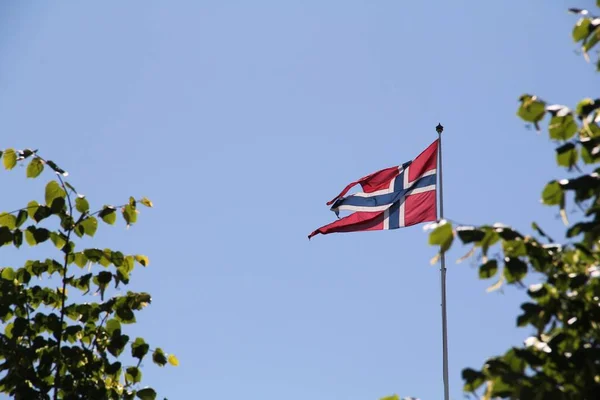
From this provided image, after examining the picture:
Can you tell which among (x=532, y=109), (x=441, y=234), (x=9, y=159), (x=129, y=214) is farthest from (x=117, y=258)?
(x=532, y=109)

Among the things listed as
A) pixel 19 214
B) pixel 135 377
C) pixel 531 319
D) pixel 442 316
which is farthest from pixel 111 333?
pixel 442 316

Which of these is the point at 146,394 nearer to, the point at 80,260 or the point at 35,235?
the point at 80,260

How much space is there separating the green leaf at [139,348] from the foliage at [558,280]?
Result: 87.4 inches

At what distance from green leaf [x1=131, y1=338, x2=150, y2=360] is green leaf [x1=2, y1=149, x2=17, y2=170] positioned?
1319mm

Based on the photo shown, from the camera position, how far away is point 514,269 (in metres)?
4.48

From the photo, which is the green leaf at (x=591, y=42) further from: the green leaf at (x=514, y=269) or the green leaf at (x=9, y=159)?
the green leaf at (x=9, y=159)

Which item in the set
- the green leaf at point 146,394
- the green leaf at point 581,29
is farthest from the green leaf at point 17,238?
the green leaf at point 581,29

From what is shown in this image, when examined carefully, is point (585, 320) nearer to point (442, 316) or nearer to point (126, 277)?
point (126, 277)

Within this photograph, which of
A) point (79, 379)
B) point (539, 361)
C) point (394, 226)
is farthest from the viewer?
point (394, 226)

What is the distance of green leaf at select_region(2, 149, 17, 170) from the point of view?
5.89 m

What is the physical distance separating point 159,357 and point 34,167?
141cm

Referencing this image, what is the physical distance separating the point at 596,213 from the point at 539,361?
2.39 feet

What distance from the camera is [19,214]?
5715 millimetres

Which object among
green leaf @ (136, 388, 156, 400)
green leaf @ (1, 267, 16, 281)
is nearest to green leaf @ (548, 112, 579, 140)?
green leaf @ (136, 388, 156, 400)
